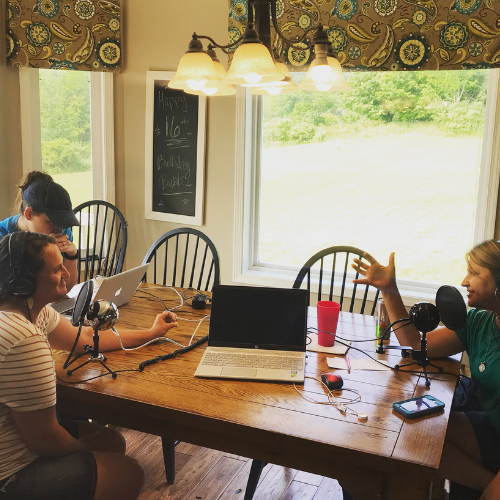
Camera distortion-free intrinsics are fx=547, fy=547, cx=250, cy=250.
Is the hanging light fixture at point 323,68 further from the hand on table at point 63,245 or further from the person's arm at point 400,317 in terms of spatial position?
the hand on table at point 63,245

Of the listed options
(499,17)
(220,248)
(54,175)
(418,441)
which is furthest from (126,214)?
(418,441)

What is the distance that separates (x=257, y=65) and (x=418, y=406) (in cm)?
108

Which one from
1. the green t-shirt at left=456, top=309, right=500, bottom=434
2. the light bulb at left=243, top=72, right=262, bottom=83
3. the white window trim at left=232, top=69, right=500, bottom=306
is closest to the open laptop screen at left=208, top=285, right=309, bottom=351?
the green t-shirt at left=456, top=309, right=500, bottom=434

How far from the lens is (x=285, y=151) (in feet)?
11.4

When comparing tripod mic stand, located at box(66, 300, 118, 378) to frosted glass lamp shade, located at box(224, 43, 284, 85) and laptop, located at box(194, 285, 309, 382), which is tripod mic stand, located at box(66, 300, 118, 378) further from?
frosted glass lamp shade, located at box(224, 43, 284, 85)

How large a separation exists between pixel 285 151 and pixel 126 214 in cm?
127

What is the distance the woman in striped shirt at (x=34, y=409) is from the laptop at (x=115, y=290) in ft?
1.44

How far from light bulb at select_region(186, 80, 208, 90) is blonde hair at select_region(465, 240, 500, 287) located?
1088 millimetres

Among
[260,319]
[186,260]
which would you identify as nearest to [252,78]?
[260,319]

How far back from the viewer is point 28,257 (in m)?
1.52

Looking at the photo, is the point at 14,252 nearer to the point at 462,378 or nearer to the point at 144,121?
the point at 462,378

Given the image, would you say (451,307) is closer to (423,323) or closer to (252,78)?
(423,323)

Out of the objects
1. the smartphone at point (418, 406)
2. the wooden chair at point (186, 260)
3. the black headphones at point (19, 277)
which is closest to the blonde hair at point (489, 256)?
the smartphone at point (418, 406)

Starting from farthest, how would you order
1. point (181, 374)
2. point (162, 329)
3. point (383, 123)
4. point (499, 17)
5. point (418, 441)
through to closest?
point (383, 123) → point (499, 17) → point (162, 329) → point (181, 374) → point (418, 441)
